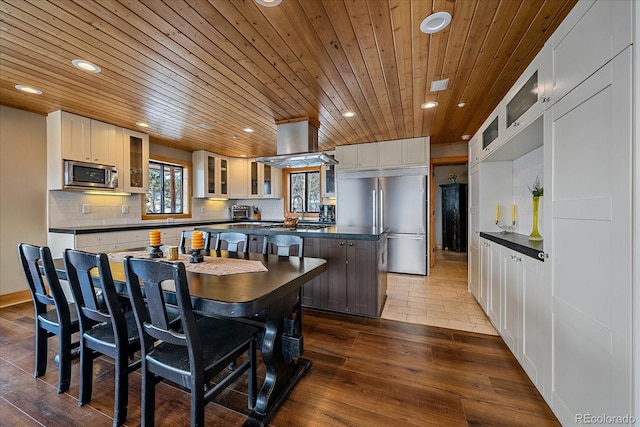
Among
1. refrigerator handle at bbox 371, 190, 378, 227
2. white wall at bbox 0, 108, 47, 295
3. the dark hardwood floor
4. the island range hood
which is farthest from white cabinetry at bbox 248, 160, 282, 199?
the dark hardwood floor

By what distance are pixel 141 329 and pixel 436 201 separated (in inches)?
301

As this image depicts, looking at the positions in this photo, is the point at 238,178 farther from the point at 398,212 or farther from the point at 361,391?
the point at 361,391

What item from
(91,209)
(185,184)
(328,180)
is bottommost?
(91,209)

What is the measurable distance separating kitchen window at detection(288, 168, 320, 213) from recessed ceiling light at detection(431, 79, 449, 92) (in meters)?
3.62

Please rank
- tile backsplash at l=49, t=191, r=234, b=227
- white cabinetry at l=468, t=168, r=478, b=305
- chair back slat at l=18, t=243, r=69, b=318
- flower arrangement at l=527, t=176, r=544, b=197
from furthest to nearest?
tile backsplash at l=49, t=191, r=234, b=227 < white cabinetry at l=468, t=168, r=478, b=305 < flower arrangement at l=527, t=176, r=544, b=197 < chair back slat at l=18, t=243, r=69, b=318

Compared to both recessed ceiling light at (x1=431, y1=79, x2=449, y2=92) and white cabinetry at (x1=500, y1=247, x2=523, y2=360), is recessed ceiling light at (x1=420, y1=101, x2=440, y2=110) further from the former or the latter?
white cabinetry at (x1=500, y1=247, x2=523, y2=360)

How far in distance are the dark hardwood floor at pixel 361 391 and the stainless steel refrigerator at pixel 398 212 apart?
7.93ft

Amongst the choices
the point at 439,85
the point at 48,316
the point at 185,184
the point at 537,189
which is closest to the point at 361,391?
the point at 537,189

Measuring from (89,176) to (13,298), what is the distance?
5.80ft

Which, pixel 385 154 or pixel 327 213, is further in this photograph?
pixel 327 213

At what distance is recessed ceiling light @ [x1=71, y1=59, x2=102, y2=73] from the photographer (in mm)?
2212

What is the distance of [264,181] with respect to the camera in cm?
640

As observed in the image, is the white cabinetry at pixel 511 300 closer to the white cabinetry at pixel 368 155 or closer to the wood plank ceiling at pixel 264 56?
the wood plank ceiling at pixel 264 56

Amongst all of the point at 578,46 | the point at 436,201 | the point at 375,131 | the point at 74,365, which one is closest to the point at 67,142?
the point at 74,365
